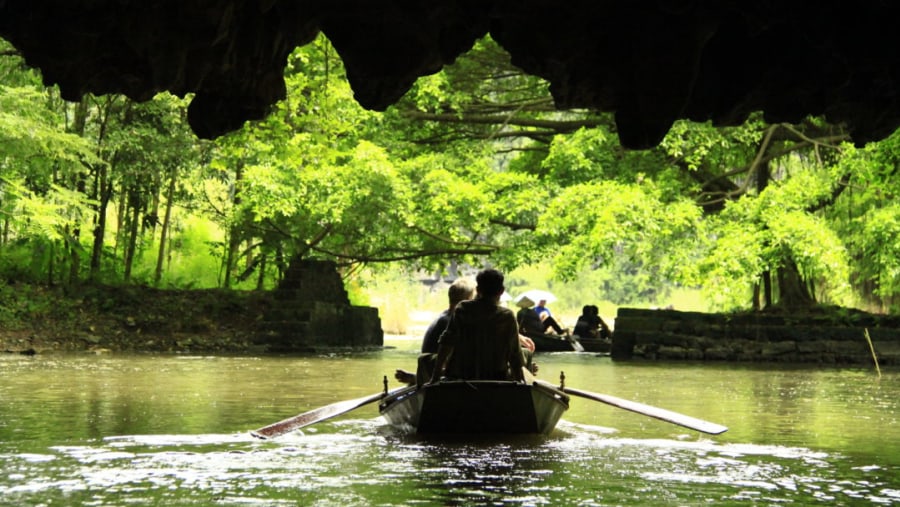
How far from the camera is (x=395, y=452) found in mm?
10219

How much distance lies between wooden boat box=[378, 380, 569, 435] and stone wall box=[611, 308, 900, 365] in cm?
1681

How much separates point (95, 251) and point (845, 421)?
19395 millimetres

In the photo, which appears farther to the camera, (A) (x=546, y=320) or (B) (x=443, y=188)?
(A) (x=546, y=320)

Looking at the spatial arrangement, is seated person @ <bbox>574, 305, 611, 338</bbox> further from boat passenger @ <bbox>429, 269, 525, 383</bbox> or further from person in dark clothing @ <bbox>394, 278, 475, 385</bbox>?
boat passenger @ <bbox>429, 269, 525, 383</bbox>

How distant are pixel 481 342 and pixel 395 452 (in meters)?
1.23

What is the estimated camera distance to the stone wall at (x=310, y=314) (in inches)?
1089

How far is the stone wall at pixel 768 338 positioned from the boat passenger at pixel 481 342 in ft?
56.5

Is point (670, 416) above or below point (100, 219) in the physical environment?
below

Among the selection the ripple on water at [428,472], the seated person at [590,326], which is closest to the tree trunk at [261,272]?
the seated person at [590,326]

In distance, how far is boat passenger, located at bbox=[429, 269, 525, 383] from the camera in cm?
1055

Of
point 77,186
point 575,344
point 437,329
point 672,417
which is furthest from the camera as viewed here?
point 575,344

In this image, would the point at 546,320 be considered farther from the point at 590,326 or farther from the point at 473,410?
the point at 473,410

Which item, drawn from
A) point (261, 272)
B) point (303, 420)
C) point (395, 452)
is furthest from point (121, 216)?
point (395, 452)

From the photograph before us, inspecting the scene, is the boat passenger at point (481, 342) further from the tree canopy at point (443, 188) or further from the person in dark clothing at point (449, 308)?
the tree canopy at point (443, 188)
